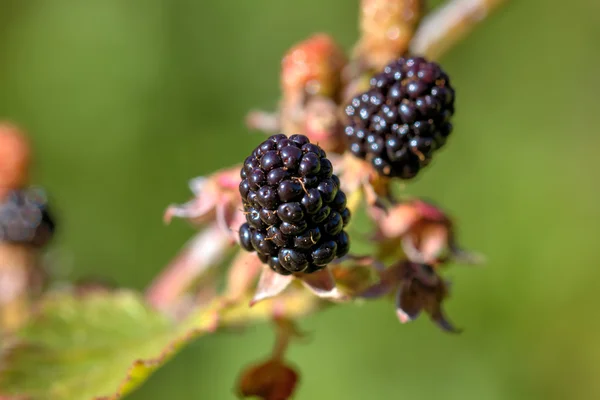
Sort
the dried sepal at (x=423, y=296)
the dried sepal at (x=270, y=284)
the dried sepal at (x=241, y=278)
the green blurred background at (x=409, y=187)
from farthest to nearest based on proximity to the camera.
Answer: the green blurred background at (x=409, y=187), the dried sepal at (x=241, y=278), the dried sepal at (x=423, y=296), the dried sepal at (x=270, y=284)

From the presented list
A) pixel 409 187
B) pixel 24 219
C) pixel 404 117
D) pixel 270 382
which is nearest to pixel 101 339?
pixel 24 219

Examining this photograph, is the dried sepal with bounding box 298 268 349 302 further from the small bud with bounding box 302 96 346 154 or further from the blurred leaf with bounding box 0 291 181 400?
the blurred leaf with bounding box 0 291 181 400

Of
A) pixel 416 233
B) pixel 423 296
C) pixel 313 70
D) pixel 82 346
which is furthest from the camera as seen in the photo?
pixel 82 346

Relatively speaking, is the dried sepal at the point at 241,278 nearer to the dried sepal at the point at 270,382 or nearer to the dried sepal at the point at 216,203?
the dried sepal at the point at 216,203

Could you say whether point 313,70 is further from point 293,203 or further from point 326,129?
point 293,203

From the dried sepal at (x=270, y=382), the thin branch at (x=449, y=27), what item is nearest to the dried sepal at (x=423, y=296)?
the dried sepal at (x=270, y=382)

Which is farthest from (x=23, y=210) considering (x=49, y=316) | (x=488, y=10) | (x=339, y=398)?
(x=339, y=398)

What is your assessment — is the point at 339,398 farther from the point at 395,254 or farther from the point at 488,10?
the point at 488,10
